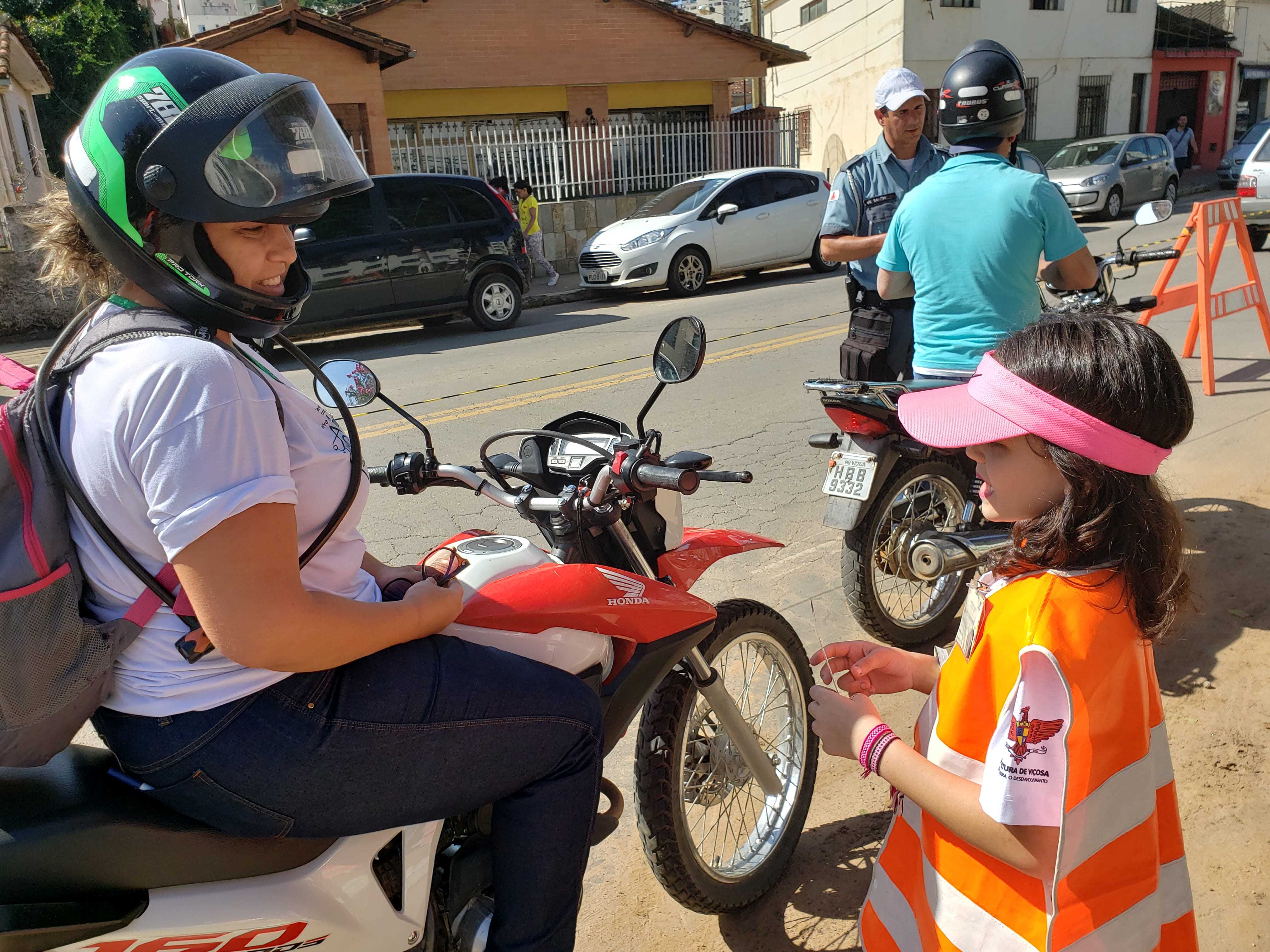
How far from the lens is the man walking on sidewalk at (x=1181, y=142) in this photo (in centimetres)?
2766

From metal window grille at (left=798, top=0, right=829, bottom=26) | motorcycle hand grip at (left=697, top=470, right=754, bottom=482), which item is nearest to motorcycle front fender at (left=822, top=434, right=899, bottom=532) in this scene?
motorcycle hand grip at (left=697, top=470, right=754, bottom=482)

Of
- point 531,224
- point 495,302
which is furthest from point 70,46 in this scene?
point 495,302

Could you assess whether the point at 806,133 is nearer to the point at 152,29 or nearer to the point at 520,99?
the point at 520,99

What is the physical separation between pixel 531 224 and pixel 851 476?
1388 cm

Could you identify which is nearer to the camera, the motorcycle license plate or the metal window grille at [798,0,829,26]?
the motorcycle license plate

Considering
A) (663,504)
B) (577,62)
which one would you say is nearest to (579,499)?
(663,504)

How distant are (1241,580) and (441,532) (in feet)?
12.1

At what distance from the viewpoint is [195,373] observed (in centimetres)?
133

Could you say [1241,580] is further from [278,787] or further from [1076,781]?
[278,787]

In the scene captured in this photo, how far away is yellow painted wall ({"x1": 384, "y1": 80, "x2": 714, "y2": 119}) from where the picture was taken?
20.6 m

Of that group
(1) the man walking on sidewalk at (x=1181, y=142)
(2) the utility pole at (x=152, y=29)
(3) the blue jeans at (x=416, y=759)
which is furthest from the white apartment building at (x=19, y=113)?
(1) the man walking on sidewalk at (x=1181, y=142)

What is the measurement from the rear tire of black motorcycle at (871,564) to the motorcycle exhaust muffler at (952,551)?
11.1 inches

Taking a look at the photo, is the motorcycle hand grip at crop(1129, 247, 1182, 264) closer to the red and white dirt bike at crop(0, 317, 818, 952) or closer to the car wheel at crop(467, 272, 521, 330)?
the red and white dirt bike at crop(0, 317, 818, 952)

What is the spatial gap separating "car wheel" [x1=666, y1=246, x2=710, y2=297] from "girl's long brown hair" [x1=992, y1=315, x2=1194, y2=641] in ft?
39.7
